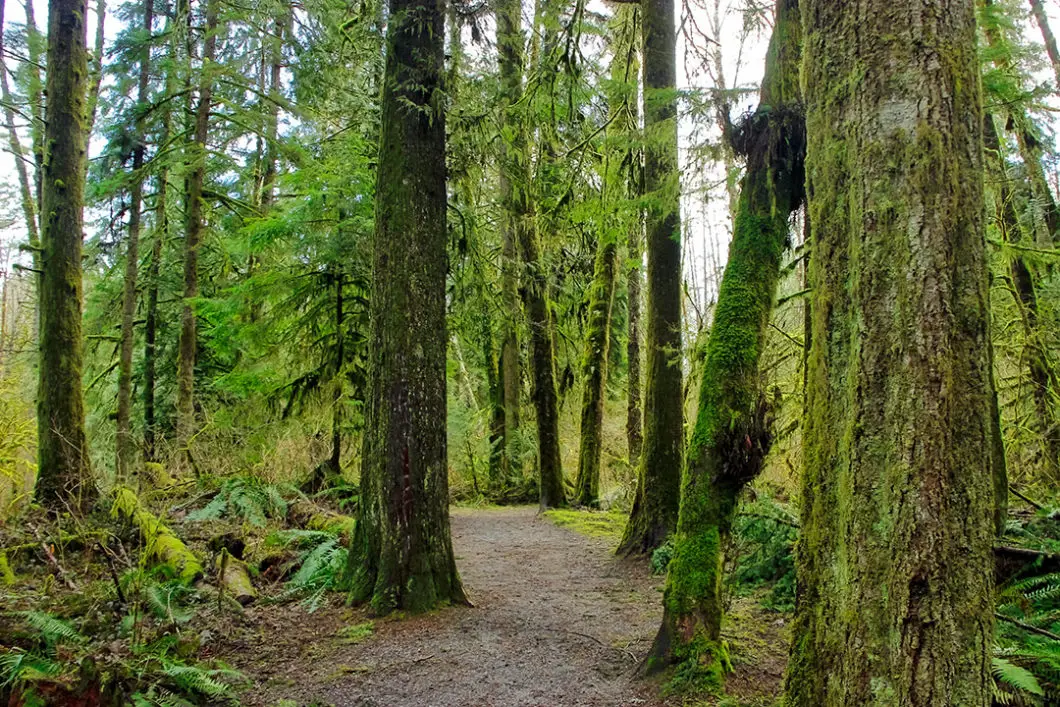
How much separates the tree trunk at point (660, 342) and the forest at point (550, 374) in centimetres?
5

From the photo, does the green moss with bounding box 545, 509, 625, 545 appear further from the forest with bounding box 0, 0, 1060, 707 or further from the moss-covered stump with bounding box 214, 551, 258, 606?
the moss-covered stump with bounding box 214, 551, 258, 606

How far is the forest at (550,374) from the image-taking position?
2316mm

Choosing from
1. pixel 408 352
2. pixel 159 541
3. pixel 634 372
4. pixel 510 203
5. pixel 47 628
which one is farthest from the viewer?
pixel 634 372

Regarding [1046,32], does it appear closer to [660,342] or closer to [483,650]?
[660,342]

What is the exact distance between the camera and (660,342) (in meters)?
7.95

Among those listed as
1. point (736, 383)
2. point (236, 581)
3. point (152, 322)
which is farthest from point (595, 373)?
point (152, 322)

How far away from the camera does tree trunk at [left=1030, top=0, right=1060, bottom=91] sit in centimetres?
1103

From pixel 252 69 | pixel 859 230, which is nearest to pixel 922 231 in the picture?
pixel 859 230

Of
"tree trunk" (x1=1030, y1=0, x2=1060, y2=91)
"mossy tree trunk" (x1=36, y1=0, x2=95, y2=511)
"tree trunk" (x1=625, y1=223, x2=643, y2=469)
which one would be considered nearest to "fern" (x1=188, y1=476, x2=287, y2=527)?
"mossy tree trunk" (x1=36, y1=0, x2=95, y2=511)

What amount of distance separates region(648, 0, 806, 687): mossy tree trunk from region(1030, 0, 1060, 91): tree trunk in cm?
1005

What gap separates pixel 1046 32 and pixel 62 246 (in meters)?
16.5

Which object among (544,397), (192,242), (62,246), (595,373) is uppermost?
(192,242)

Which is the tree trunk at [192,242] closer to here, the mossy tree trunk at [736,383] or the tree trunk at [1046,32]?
the mossy tree trunk at [736,383]

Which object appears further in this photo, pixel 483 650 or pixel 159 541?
pixel 159 541
